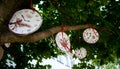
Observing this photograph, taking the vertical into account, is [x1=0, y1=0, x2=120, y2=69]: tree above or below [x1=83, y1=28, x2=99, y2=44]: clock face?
above

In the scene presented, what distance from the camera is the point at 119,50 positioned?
290 inches

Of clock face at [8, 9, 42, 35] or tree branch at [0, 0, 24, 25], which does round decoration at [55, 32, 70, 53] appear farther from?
tree branch at [0, 0, 24, 25]

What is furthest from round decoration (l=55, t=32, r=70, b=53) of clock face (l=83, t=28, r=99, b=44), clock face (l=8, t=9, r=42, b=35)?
clock face (l=83, t=28, r=99, b=44)

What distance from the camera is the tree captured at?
15.8 feet

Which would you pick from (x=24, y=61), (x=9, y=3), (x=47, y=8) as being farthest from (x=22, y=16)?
(x=24, y=61)

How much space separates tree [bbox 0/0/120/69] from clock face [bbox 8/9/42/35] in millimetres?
144

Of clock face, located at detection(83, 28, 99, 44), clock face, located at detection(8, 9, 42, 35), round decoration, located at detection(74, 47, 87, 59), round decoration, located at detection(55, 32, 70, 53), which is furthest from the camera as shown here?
round decoration, located at detection(74, 47, 87, 59)

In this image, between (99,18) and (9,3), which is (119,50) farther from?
(9,3)

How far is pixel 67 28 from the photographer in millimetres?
5223

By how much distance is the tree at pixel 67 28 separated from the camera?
4816 mm

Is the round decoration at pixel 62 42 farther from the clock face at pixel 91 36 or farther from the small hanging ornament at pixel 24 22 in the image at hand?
the clock face at pixel 91 36

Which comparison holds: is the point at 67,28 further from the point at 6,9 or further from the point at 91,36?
the point at 6,9

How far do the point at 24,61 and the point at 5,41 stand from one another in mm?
3934

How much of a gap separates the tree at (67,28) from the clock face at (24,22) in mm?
144
